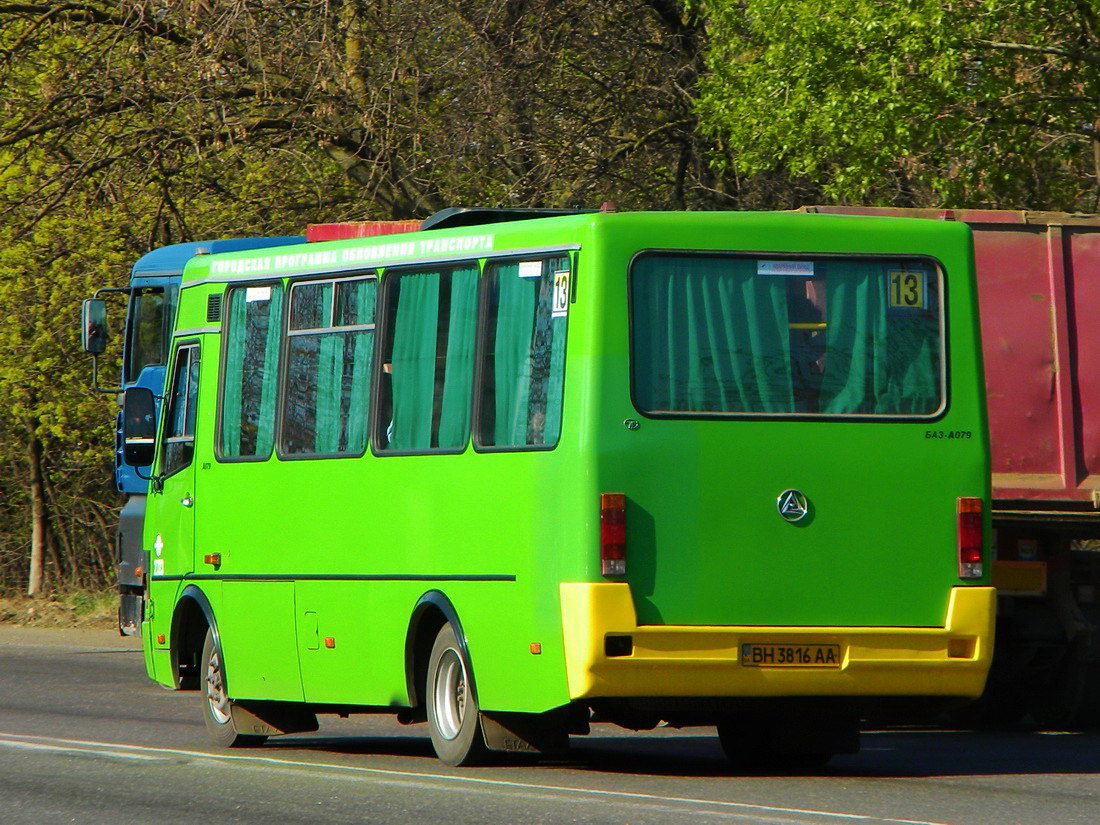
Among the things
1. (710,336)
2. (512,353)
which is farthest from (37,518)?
(710,336)

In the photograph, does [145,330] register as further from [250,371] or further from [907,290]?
[907,290]

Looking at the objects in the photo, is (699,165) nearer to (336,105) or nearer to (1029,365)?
(336,105)

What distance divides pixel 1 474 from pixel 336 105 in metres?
13.9

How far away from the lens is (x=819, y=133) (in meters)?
17.3

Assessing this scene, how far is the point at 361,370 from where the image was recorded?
11250 mm

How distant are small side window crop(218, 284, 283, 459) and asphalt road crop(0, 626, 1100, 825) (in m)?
1.84

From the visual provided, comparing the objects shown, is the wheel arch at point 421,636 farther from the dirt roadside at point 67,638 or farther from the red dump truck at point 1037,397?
the dirt roadside at point 67,638

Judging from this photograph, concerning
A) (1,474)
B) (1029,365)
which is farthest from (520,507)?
(1,474)

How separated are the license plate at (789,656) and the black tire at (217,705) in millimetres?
3954

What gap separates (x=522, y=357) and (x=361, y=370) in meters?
1.48

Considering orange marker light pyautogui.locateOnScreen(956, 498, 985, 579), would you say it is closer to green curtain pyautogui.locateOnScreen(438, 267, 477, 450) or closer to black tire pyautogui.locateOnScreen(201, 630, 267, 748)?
green curtain pyautogui.locateOnScreen(438, 267, 477, 450)

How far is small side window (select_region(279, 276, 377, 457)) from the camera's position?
11.2m

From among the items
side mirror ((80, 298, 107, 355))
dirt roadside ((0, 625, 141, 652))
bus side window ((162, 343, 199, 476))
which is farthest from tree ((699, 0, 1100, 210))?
dirt roadside ((0, 625, 141, 652))

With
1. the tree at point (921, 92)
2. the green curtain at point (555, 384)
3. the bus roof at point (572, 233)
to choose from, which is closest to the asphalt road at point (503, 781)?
the green curtain at point (555, 384)
